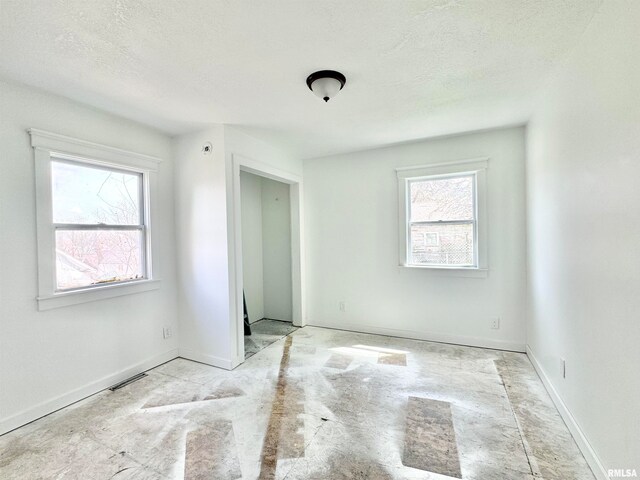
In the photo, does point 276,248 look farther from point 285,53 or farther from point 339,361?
point 285,53

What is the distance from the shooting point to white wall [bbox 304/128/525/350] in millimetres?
3371

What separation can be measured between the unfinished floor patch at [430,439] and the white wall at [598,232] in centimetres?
74

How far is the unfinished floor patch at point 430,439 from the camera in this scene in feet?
5.74

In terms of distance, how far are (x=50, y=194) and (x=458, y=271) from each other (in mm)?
4120

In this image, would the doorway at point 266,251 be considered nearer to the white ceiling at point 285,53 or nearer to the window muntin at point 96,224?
the window muntin at point 96,224

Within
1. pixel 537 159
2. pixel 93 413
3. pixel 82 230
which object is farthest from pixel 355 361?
pixel 82 230

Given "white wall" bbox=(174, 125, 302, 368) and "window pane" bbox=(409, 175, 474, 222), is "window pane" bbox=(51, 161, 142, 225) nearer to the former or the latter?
"white wall" bbox=(174, 125, 302, 368)

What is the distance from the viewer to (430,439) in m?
1.96

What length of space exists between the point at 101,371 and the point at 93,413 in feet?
1.53

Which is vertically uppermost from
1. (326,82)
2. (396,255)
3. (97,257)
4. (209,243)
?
(326,82)

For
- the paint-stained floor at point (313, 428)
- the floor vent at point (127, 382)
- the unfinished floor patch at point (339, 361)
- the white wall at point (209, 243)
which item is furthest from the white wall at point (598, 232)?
the floor vent at point (127, 382)

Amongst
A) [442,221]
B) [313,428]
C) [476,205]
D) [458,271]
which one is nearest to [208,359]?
[313,428]

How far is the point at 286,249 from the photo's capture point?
15.8ft

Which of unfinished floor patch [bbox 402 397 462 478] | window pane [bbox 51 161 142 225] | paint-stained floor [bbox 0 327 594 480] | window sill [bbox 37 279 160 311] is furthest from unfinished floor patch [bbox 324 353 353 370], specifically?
window pane [bbox 51 161 142 225]
